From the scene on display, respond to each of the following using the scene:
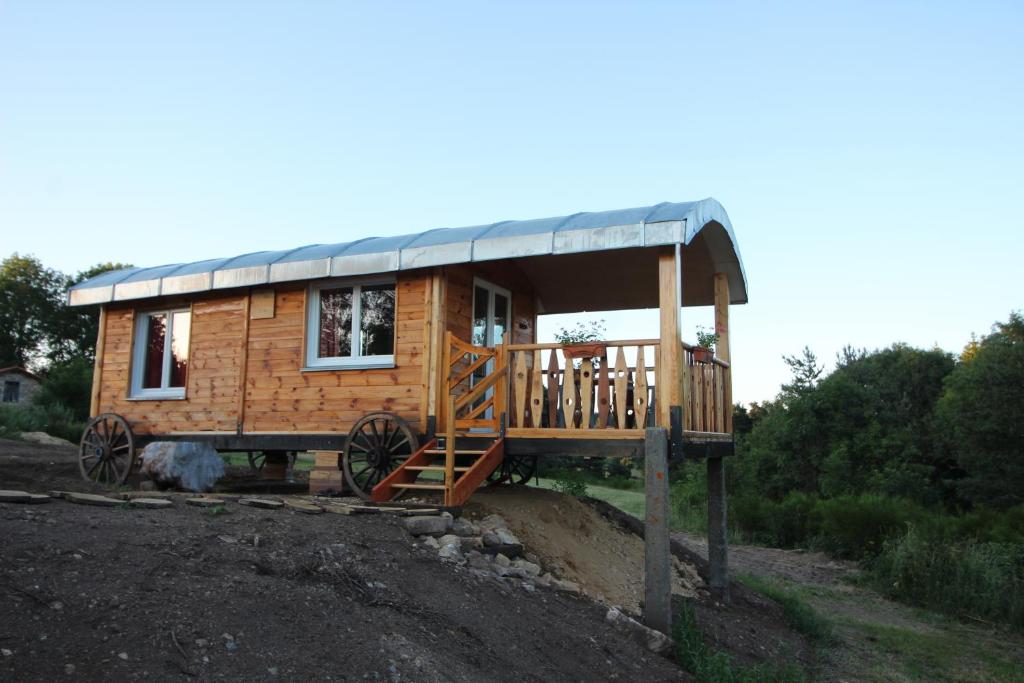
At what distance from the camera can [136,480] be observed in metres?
12.1

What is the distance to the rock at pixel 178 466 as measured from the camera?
33.7 feet

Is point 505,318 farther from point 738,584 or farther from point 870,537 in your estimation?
point 870,537

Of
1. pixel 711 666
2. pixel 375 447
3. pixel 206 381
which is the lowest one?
pixel 711 666

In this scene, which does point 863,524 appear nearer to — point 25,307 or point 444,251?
point 444,251

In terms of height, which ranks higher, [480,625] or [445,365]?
[445,365]

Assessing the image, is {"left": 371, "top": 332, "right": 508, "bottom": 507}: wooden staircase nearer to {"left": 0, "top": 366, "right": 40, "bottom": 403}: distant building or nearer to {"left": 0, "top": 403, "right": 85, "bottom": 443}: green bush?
{"left": 0, "top": 403, "right": 85, "bottom": 443}: green bush

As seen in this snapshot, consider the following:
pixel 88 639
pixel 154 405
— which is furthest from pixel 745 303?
pixel 88 639

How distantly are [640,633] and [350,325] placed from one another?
5.52m

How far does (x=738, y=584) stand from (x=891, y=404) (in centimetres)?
2379

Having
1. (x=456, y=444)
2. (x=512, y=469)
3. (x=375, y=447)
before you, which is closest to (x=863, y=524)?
(x=512, y=469)

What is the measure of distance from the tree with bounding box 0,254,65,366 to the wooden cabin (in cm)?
4228

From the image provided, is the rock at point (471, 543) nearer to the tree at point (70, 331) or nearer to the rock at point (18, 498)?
the rock at point (18, 498)

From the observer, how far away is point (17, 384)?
40.7m

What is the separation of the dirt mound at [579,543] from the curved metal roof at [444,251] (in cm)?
309
